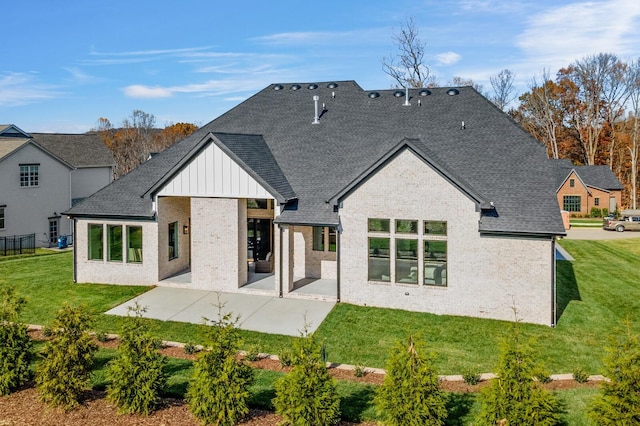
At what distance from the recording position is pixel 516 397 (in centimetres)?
796

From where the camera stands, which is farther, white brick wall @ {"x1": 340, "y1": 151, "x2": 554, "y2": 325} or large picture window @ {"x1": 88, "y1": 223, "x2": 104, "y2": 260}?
large picture window @ {"x1": 88, "y1": 223, "x2": 104, "y2": 260}

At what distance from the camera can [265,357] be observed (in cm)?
1245

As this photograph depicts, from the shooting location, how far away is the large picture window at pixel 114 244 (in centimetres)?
2009

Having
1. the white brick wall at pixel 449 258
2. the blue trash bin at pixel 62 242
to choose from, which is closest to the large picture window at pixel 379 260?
the white brick wall at pixel 449 258

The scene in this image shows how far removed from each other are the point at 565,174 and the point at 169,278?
49312mm

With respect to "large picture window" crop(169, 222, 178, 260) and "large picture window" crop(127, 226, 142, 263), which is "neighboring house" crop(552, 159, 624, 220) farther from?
"large picture window" crop(127, 226, 142, 263)

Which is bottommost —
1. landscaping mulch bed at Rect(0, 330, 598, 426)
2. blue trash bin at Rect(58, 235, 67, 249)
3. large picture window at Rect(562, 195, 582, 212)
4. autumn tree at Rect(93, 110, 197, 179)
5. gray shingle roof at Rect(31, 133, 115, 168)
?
landscaping mulch bed at Rect(0, 330, 598, 426)

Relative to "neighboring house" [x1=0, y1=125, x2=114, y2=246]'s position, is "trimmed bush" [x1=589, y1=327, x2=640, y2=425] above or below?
below

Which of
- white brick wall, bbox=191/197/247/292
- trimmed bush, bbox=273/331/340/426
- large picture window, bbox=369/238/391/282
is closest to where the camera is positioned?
trimmed bush, bbox=273/331/340/426

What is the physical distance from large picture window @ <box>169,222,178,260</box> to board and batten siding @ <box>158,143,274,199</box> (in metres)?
2.26

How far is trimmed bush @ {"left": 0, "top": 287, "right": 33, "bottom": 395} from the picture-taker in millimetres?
10344

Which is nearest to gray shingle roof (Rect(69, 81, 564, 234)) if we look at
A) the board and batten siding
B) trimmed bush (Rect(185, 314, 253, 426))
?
the board and batten siding

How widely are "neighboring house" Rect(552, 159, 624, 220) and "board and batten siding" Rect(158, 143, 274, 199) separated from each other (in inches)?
1810

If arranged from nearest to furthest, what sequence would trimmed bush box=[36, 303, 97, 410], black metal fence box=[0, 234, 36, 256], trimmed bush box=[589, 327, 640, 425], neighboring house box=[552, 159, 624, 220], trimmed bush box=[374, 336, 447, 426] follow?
trimmed bush box=[589, 327, 640, 425]
trimmed bush box=[374, 336, 447, 426]
trimmed bush box=[36, 303, 97, 410]
black metal fence box=[0, 234, 36, 256]
neighboring house box=[552, 159, 624, 220]
